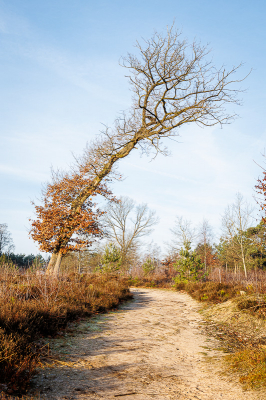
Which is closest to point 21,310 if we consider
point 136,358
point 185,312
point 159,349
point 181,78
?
point 136,358

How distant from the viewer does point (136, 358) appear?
4688mm

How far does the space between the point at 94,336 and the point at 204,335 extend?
2.82m

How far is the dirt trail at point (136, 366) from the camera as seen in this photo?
3436mm

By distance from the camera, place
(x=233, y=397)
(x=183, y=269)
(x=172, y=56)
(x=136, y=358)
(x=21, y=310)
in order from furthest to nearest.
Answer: (x=183, y=269), (x=172, y=56), (x=21, y=310), (x=136, y=358), (x=233, y=397)

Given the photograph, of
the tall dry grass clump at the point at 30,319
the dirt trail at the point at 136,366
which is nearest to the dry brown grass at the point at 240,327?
the dirt trail at the point at 136,366

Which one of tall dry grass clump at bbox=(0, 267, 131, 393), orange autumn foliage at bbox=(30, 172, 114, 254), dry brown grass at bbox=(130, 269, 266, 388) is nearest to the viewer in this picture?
tall dry grass clump at bbox=(0, 267, 131, 393)

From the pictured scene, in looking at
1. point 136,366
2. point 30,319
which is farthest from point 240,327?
point 30,319

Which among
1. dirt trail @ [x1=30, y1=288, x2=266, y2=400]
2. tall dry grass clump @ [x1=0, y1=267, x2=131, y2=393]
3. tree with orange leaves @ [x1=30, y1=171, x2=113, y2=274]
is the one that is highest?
tree with orange leaves @ [x1=30, y1=171, x2=113, y2=274]

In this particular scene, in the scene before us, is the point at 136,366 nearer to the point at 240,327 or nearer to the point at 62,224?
the point at 240,327

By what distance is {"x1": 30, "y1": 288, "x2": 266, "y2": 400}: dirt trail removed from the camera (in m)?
3.44

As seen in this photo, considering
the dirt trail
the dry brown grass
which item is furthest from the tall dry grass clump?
the dry brown grass

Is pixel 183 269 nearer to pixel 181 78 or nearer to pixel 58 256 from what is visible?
pixel 58 256

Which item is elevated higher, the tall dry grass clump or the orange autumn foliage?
the orange autumn foliage

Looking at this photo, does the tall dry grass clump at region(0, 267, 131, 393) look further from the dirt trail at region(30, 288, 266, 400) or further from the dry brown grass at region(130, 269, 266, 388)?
the dry brown grass at region(130, 269, 266, 388)
